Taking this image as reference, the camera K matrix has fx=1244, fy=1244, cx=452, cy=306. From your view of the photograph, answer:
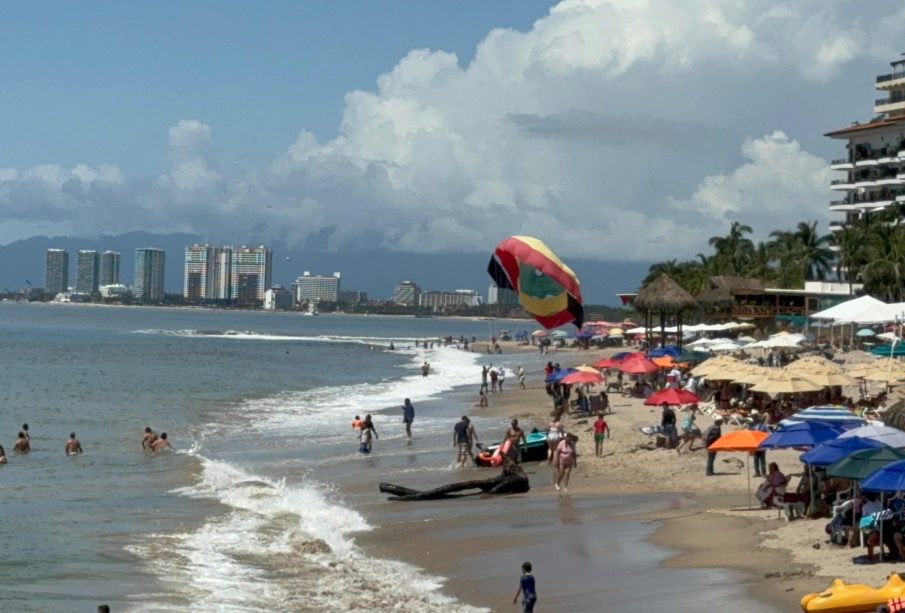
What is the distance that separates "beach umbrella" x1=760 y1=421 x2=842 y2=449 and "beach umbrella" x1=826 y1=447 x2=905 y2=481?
106 inches

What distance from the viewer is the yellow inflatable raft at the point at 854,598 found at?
11695 mm

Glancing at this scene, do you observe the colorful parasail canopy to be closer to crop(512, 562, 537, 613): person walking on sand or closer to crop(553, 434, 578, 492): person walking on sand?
crop(553, 434, 578, 492): person walking on sand

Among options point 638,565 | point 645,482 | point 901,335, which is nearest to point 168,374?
point 901,335

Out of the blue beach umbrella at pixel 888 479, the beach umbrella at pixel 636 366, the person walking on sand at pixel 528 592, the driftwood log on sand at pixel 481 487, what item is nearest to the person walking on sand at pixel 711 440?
the driftwood log on sand at pixel 481 487

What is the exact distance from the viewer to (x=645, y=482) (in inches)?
883

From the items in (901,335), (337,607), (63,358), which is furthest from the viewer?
(63,358)

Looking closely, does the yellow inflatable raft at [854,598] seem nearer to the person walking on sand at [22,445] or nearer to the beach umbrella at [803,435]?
the beach umbrella at [803,435]

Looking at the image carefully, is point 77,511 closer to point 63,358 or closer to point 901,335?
point 901,335

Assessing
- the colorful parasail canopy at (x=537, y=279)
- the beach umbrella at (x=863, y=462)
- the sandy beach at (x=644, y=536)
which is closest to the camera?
the sandy beach at (x=644, y=536)

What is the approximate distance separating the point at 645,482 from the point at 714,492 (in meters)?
1.93

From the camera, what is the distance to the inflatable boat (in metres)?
25.9

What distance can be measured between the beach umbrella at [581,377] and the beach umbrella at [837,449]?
17763mm

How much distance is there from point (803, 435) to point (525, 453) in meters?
9.53

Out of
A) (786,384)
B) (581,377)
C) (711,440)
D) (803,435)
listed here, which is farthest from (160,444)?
(803,435)
